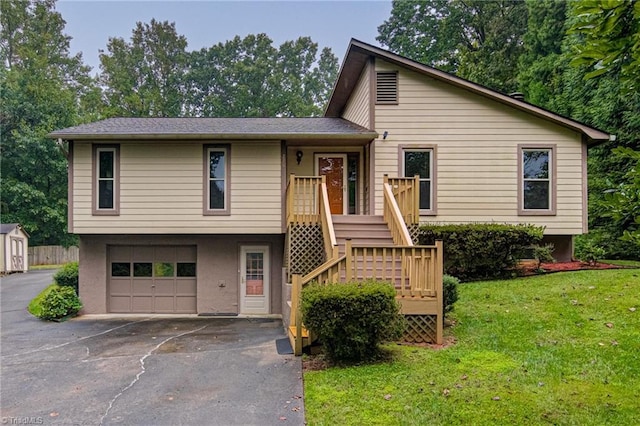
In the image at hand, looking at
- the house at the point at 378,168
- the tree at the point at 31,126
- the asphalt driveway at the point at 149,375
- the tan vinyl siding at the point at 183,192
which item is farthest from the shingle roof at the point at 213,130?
the tree at the point at 31,126

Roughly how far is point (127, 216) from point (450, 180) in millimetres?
8488

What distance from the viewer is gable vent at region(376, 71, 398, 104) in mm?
11016

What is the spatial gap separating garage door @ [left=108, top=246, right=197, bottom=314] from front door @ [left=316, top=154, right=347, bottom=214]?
13.8ft

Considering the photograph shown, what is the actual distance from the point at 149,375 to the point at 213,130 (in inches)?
262

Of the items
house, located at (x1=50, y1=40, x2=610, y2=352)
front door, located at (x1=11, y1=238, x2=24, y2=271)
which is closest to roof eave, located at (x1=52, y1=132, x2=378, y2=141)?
house, located at (x1=50, y1=40, x2=610, y2=352)

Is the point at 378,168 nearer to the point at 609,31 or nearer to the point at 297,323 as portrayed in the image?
Result: the point at 297,323

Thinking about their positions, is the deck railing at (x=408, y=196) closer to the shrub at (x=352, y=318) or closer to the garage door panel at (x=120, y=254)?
the shrub at (x=352, y=318)

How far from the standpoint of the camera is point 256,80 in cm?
→ 3750

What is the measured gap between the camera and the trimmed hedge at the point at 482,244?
10.1 m

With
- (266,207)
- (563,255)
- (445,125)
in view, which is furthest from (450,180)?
(266,207)

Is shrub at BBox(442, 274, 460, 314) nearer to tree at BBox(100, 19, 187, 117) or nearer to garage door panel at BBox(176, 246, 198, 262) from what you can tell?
garage door panel at BBox(176, 246, 198, 262)

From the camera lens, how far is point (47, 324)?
10156mm

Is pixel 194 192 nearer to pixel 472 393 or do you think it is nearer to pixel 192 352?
pixel 192 352

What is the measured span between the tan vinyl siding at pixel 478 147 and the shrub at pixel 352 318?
6000 mm
